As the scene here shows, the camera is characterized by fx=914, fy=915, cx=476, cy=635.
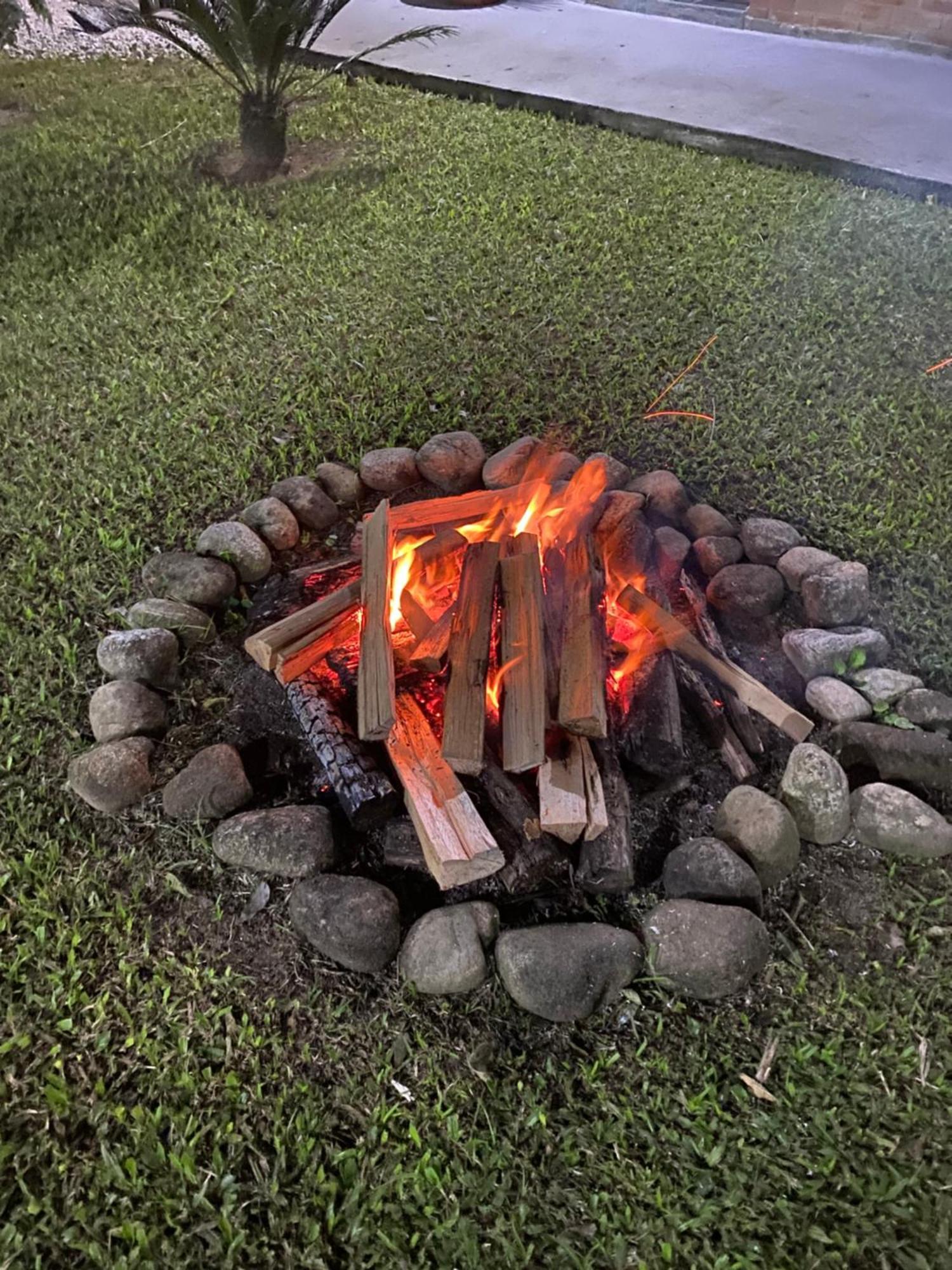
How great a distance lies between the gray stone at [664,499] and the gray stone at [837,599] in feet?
1.71

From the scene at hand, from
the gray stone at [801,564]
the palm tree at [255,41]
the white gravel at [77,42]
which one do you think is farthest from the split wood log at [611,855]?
the white gravel at [77,42]

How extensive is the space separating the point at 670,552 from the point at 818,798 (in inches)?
36.8

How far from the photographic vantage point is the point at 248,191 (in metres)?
5.41

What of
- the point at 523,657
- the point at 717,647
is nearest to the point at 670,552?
the point at 717,647

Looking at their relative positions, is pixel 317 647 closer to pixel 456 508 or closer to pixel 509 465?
pixel 456 508

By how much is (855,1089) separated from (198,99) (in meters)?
7.31

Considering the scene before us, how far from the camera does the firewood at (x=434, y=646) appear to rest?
233cm

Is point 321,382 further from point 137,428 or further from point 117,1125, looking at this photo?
point 117,1125

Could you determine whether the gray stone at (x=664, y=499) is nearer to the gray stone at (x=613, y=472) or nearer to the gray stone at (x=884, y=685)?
the gray stone at (x=613, y=472)

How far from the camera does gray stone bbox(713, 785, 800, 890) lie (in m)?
2.14

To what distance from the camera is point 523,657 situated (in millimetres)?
2273

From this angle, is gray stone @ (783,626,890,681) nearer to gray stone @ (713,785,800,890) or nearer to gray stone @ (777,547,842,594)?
gray stone @ (777,547,842,594)

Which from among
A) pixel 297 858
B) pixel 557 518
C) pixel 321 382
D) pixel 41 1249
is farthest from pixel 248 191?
pixel 41 1249

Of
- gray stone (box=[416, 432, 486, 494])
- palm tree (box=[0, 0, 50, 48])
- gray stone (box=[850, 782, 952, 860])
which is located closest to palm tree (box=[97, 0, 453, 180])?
palm tree (box=[0, 0, 50, 48])
